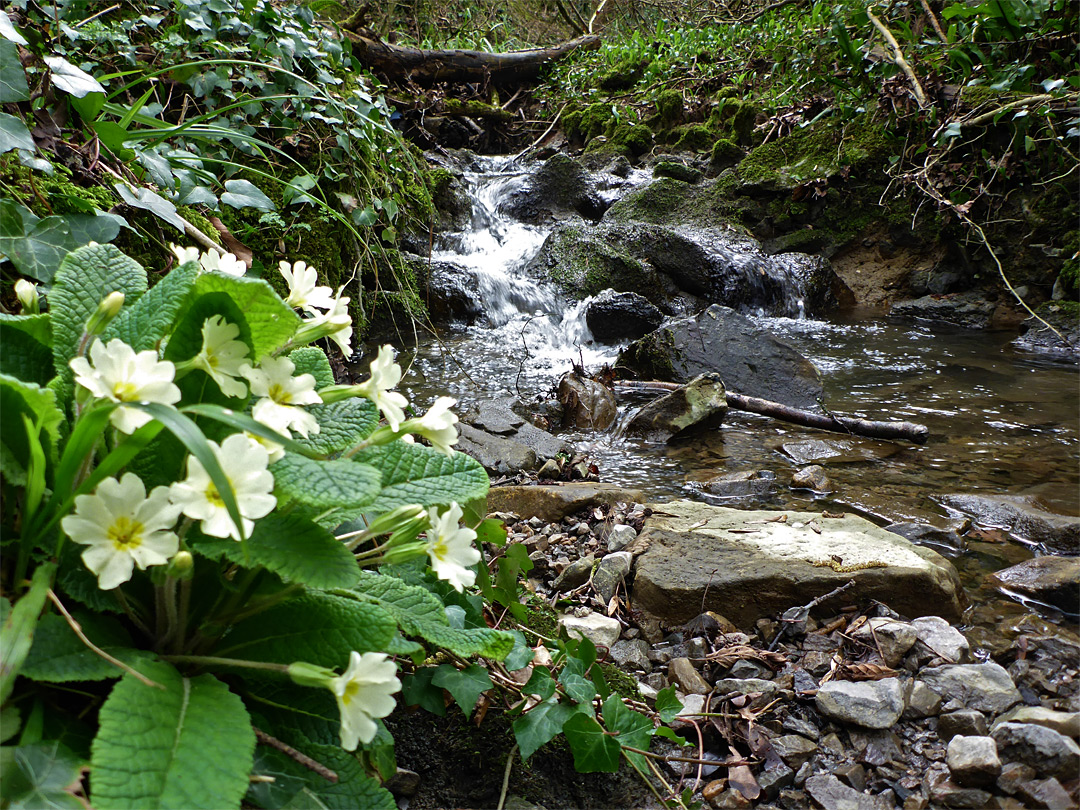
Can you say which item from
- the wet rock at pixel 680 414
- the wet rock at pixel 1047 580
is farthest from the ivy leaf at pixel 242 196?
the wet rock at pixel 1047 580

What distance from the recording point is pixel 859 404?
193 inches

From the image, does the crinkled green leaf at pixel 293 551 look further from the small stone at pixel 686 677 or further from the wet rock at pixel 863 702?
the wet rock at pixel 863 702

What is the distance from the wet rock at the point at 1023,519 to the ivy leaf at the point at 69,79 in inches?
148

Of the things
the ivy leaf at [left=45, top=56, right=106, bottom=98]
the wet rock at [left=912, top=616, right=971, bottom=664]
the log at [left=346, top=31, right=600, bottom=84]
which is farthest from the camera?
the log at [left=346, top=31, right=600, bottom=84]

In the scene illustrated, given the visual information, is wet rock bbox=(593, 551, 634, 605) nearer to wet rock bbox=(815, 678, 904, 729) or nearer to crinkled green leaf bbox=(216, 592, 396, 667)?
wet rock bbox=(815, 678, 904, 729)

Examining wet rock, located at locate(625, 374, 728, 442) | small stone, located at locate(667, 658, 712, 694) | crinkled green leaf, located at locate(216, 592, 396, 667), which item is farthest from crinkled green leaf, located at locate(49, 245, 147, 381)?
wet rock, located at locate(625, 374, 728, 442)

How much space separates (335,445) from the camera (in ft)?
3.17

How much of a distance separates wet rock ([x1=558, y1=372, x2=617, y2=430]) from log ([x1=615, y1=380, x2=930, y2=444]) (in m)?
0.46

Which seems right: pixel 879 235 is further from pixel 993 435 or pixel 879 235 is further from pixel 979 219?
pixel 993 435

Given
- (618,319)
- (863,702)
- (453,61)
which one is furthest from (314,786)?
(453,61)

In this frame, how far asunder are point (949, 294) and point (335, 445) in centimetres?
854

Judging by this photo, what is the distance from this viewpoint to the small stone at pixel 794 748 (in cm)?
152

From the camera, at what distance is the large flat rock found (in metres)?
2.10

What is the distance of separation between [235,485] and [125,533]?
135 millimetres
